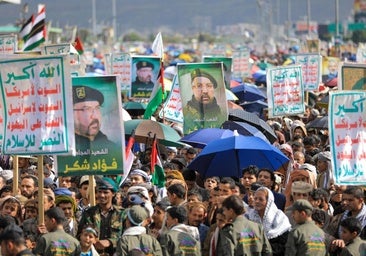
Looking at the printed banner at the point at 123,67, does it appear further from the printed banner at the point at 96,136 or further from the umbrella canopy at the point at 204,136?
the printed banner at the point at 96,136

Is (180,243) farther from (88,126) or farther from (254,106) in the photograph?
(254,106)

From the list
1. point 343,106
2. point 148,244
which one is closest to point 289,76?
point 343,106

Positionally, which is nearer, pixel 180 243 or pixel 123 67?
pixel 180 243

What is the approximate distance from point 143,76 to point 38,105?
45.8ft

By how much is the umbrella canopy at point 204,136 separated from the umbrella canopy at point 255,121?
5.78 feet

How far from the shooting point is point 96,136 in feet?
39.9

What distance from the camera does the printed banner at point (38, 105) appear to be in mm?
11141

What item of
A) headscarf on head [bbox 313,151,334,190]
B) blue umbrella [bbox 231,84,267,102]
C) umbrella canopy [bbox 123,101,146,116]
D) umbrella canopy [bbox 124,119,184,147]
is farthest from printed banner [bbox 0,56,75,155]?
blue umbrella [bbox 231,84,267,102]

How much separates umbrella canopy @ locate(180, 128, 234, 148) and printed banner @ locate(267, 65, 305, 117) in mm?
5814

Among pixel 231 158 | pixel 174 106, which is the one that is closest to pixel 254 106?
pixel 174 106

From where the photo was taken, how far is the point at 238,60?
126ft

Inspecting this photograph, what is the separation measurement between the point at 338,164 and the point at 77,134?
2208mm

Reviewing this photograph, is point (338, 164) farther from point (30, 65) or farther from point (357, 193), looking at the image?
point (30, 65)

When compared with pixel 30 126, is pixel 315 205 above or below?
below
